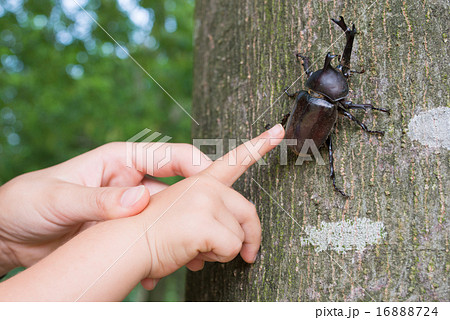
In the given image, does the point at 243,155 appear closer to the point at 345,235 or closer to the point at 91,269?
the point at 345,235

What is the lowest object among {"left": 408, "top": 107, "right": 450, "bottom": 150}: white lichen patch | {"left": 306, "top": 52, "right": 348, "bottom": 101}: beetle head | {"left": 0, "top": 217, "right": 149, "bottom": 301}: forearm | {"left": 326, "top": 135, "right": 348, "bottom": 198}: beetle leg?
{"left": 0, "top": 217, "right": 149, "bottom": 301}: forearm

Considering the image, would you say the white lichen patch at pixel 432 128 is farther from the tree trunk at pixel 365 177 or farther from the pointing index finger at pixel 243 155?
the pointing index finger at pixel 243 155

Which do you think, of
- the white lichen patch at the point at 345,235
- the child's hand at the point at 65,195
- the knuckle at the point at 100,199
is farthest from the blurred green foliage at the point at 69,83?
the white lichen patch at the point at 345,235

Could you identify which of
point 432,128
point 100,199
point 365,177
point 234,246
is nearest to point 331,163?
point 365,177

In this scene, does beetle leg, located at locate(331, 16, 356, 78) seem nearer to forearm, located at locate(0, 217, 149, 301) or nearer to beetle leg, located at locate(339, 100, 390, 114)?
beetle leg, located at locate(339, 100, 390, 114)

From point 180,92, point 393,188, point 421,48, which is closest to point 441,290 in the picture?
point 393,188

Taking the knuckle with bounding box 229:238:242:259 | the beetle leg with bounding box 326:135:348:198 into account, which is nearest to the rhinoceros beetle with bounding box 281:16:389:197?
the beetle leg with bounding box 326:135:348:198
